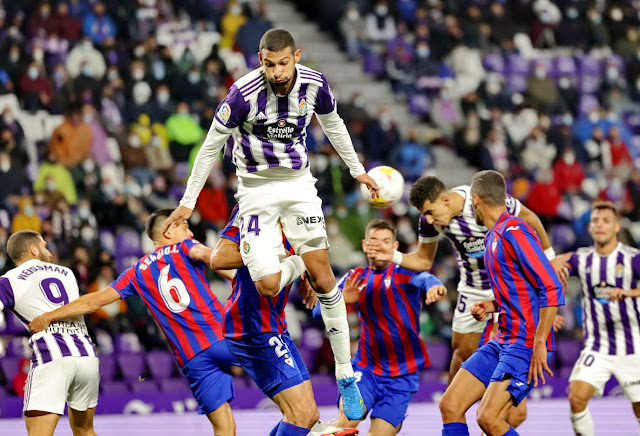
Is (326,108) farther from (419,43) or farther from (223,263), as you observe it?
(419,43)

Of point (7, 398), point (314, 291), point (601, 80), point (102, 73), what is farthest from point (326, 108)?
point (601, 80)

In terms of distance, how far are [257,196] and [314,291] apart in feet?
2.58

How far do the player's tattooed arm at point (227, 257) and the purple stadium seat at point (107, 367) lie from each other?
5882mm

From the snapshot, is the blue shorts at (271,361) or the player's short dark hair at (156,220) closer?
the blue shorts at (271,361)

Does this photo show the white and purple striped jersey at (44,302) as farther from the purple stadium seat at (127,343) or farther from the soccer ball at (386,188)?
the purple stadium seat at (127,343)

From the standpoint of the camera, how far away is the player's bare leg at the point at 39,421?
7.20m

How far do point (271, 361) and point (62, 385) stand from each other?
1772 mm

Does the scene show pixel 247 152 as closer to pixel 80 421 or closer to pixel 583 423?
pixel 80 421

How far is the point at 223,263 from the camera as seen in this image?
264 inches

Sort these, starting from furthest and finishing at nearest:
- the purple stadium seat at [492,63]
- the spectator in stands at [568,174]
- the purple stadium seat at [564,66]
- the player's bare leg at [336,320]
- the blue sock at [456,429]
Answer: the purple stadium seat at [564,66], the purple stadium seat at [492,63], the spectator in stands at [568,174], the blue sock at [456,429], the player's bare leg at [336,320]

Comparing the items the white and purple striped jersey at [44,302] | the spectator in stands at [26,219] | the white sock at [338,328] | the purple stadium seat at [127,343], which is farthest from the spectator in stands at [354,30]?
the white sock at [338,328]

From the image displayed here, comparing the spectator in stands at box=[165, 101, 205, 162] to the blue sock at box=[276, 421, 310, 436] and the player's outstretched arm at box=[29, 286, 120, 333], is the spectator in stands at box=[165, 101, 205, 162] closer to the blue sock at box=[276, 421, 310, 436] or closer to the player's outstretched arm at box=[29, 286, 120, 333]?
the player's outstretched arm at box=[29, 286, 120, 333]

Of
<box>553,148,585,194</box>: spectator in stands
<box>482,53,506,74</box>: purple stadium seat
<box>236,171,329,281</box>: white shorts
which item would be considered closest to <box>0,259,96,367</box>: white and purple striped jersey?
<box>236,171,329,281</box>: white shorts

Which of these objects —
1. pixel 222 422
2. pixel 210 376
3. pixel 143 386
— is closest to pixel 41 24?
pixel 143 386
